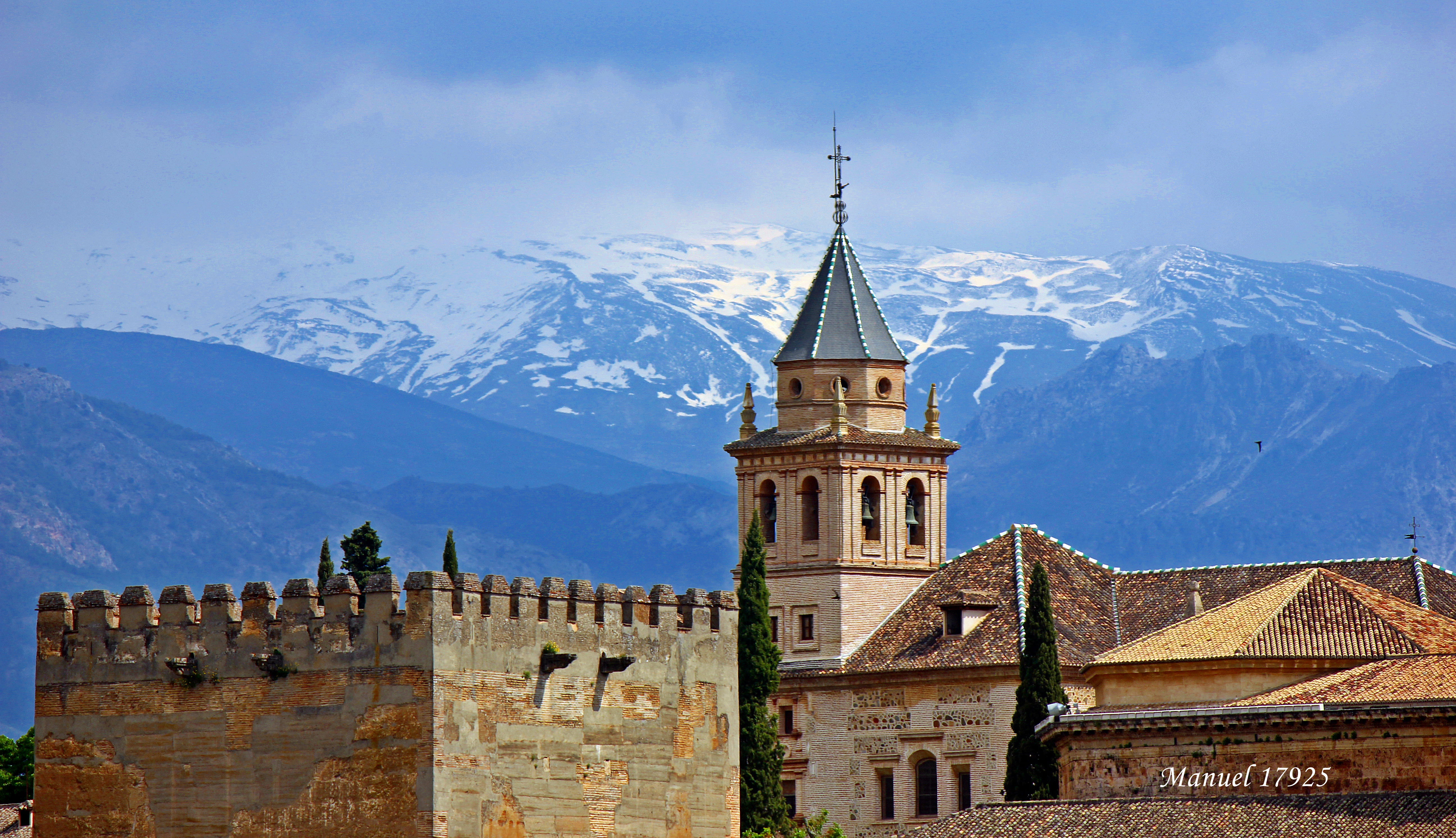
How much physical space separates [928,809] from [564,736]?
34.3 m

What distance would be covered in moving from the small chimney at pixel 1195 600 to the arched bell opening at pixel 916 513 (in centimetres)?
883

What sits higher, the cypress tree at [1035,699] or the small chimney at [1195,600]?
the small chimney at [1195,600]

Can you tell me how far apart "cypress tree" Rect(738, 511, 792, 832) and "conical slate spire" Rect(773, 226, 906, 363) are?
10311 mm

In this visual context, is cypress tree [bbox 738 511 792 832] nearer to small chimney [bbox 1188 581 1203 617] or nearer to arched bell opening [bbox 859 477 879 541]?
arched bell opening [bbox 859 477 879 541]

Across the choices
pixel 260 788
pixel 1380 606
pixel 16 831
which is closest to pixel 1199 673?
pixel 1380 606

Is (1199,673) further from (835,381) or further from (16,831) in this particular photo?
(16,831)

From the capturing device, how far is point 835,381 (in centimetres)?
8156

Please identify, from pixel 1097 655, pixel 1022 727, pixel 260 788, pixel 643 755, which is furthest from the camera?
pixel 1097 655

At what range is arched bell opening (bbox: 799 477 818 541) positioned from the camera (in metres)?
81.0

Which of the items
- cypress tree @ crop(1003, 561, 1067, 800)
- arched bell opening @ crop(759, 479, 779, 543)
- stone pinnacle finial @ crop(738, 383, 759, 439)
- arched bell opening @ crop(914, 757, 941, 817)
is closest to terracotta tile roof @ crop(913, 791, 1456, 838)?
cypress tree @ crop(1003, 561, 1067, 800)

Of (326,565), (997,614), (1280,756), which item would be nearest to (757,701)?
(997,614)

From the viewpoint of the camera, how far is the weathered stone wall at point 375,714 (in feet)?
136

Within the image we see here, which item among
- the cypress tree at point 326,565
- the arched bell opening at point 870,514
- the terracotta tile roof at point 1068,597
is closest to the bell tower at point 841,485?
the arched bell opening at point 870,514

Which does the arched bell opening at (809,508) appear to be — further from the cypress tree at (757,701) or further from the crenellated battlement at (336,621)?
the crenellated battlement at (336,621)
